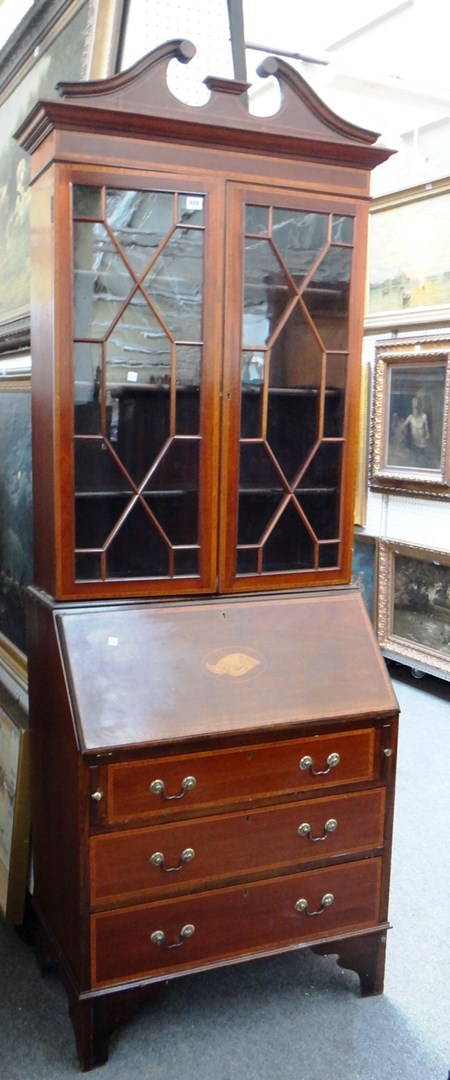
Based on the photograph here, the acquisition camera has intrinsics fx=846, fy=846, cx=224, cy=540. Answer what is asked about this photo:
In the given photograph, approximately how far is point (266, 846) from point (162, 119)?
5.60 ft

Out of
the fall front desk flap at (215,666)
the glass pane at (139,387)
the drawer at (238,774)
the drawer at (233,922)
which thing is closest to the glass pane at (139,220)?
the glass pane at (139,387)

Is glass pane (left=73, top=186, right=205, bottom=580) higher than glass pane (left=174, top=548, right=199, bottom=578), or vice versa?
glass pane (left=73, top=186, right=205, bottom=580)

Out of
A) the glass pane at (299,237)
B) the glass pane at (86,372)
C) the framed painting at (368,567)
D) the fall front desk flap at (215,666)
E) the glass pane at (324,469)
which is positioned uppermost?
the glass pane at (299,237)

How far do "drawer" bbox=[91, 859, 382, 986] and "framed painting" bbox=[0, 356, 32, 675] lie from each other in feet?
3.41

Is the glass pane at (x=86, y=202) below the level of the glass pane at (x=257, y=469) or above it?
above

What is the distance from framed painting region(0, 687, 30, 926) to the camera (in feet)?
8.06

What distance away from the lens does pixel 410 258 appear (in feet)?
14.7

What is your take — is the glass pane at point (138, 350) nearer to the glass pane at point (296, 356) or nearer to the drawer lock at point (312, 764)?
the glass pane at point (296, 356)

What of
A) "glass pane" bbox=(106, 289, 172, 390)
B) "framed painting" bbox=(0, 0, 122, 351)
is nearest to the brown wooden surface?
"glass pane" bbox=(106, 289, 172, 390)

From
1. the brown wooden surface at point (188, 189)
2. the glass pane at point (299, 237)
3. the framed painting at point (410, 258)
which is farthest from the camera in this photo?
the framed painting at point (410, 258)

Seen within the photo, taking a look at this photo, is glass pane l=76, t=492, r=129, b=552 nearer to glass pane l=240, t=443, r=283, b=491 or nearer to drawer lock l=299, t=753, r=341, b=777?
glass pane l=240, t=443, r=283, b=491

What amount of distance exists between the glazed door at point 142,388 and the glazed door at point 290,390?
60 millimetres

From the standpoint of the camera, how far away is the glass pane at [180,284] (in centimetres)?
201

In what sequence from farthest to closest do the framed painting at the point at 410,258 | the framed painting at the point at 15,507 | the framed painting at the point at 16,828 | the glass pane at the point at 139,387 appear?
the framed painting at the point at 410,258
the framed painting at the point at 15,507
the framed painting at the point at 16,828
the glass pane at the point at 139,387
